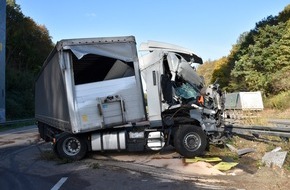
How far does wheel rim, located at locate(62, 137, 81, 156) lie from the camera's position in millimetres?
10578

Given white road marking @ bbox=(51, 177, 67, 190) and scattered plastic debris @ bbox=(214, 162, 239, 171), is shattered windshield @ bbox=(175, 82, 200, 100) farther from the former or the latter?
white road marking @ bbox=(51, 177, 67, 190)

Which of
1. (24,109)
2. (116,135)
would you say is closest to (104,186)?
(116,135)

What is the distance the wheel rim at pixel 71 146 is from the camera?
1058 centimetres

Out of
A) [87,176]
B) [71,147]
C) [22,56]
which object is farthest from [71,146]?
[22,56]

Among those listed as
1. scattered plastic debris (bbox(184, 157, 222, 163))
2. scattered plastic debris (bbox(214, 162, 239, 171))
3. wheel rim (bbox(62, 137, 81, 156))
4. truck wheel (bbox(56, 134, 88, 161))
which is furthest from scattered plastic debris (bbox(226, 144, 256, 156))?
wheel rim (bbox(62, 137, 81, 156))

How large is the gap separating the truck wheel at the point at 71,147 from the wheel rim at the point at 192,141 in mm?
2787

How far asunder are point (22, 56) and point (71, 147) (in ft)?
161

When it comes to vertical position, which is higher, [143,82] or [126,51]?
[126,51]

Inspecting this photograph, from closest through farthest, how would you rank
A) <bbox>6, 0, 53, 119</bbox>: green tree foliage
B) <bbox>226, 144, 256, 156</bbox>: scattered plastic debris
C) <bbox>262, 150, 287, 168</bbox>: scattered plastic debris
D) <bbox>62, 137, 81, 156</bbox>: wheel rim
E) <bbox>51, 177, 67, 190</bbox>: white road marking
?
<bbox>51, 177, 67, 190</bbox>: white road marking, <bbox>262, 150, 287, 168</bbox>: scattered plastic debris, <bbox>226, 144, 256, 156</bbox>: scattered plastic debris, <bbox>62, 137, 81, 156</bbox>: wheel rim, <bbox>6, 0, 53, 119</bbox>: green tree foliage

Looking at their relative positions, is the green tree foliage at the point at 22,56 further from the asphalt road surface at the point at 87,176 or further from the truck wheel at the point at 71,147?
the asphalt road surface at the point at 87,176

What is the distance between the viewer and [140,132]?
1048 centimetres

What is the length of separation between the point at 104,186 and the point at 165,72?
4358mm

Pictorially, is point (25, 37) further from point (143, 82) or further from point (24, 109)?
point (143, 82)

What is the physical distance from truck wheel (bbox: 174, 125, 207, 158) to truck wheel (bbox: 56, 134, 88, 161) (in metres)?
2.60
